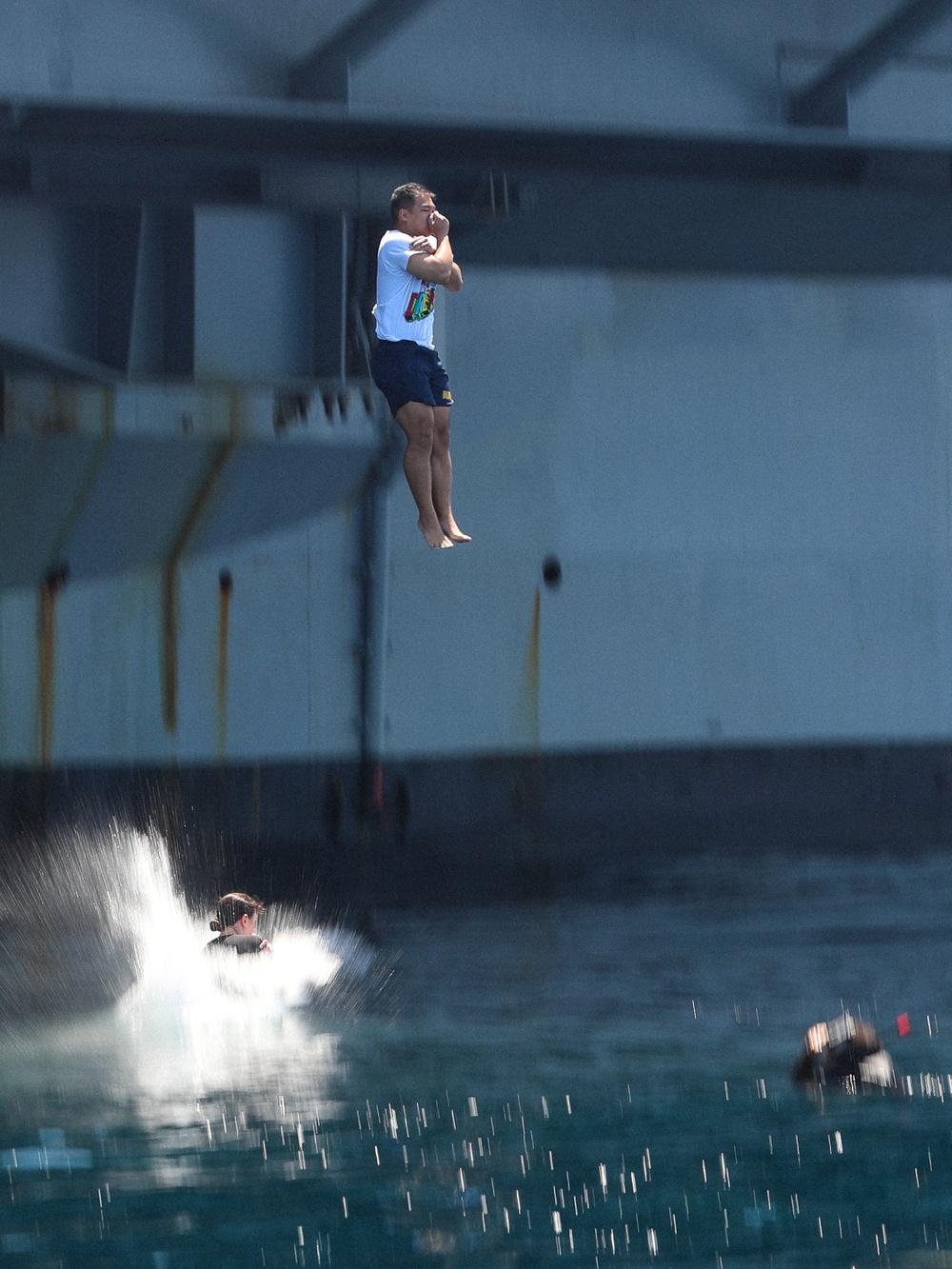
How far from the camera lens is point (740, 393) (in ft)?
90.8

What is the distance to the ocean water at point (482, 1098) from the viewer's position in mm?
12617

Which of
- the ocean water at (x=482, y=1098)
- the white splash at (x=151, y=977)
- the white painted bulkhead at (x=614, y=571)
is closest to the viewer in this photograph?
the ocean water at (x=482, y=1098)

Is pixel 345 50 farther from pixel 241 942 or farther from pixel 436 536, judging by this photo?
pixel 241 942

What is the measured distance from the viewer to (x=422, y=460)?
13336 millimetres

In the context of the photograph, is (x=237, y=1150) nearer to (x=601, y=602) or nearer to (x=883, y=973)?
(x=883, y=973)

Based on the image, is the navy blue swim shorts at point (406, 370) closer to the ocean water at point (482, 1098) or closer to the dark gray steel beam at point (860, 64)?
the ocean water at point (482, 1098)

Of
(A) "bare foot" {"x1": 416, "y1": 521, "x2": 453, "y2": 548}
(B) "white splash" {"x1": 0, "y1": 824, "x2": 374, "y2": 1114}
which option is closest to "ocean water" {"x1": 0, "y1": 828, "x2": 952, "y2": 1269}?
(B) "white splash" {"x1": 0, "y1": 824, "x2": 374, "y2": 1114}

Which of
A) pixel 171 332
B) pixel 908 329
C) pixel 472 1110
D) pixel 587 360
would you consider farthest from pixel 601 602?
pixel 472 1110

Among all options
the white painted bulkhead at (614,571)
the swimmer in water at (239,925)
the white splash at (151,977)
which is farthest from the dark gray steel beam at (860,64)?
the white splash at (151,977)

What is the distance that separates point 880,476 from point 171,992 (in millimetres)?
13454

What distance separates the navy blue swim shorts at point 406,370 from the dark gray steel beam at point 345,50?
4.97m

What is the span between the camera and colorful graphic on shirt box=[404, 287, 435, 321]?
41.8 feet

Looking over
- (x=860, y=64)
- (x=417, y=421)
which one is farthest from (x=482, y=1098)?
(x=860, y=64)

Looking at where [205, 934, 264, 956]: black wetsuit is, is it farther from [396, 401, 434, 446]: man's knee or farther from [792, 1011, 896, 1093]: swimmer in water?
[396, 401, 434, 446]: man's knee
